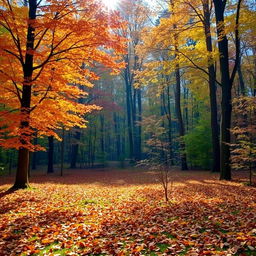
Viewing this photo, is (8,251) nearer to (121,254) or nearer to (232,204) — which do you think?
(121,254)

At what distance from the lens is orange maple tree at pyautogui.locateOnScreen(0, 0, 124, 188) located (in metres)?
8.27

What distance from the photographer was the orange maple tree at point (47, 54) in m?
8.27

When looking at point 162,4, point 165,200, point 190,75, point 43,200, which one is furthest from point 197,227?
point 190,75

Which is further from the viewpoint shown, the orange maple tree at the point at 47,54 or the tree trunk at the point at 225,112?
the tree trunk at the point at 225,112

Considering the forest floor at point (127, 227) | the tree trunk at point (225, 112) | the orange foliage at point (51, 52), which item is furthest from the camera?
the tree trunk at point (225, 112)

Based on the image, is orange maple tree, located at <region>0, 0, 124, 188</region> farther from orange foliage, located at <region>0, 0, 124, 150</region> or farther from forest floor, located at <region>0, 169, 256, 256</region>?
forest floor, located at <region>0, 169, 256, 256</region>

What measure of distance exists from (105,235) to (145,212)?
6.34 feet

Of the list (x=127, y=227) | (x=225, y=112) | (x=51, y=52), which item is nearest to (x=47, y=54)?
(x=51, y=52)

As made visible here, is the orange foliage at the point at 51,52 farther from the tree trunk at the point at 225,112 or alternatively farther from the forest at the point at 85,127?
the tree trunk at the point at 225,112

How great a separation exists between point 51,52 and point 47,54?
2.73ft

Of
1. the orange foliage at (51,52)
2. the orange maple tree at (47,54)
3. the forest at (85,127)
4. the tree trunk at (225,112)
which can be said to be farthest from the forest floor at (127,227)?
the tree trunk at (225,112)

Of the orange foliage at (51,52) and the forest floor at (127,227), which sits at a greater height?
the orange foliage at (51,52)

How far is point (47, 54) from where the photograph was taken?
32.0ft

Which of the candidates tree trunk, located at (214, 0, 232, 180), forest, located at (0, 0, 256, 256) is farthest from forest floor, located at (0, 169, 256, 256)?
tree trunk, located at (214, 0, 232, 180)
